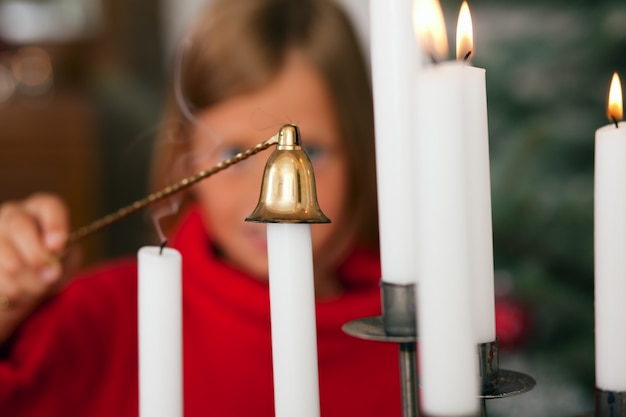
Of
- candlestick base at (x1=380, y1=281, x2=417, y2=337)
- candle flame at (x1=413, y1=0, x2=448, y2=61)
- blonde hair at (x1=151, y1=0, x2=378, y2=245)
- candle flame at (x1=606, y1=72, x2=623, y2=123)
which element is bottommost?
candlestick base at (x1=380, y1=281, x2=417, y2=337)

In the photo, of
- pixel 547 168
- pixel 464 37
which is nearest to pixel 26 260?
pixel 464 37

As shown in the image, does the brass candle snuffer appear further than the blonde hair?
No

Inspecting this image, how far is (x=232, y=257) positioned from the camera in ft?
3.29

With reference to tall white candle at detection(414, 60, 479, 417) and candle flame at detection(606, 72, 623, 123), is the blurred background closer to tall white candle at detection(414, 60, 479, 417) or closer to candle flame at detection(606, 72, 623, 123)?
candle flame at detection(606, 72, 623, 123)

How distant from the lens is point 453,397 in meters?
0.24

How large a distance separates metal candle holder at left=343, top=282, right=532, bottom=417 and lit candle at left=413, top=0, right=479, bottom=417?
43 millimetres

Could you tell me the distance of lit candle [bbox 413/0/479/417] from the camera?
236 mm

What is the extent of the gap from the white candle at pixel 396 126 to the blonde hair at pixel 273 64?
50 cm

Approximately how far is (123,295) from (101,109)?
132 centimetres

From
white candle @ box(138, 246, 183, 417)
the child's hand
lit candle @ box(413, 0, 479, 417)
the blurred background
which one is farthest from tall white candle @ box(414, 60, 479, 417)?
the blurred background

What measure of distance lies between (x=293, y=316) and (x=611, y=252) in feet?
0.48

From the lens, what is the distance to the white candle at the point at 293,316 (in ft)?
1.00

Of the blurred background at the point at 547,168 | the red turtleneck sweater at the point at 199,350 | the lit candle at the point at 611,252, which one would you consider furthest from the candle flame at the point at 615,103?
the blurred background at the point at 547,168

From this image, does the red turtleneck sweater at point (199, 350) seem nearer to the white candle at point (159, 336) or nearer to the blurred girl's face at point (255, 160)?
the blurred girl's face at point (255, 160)
